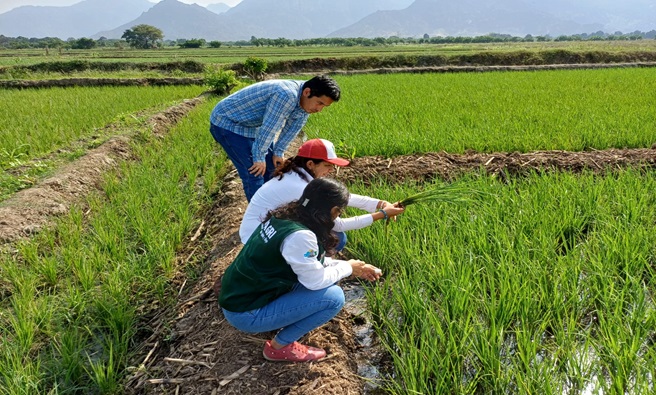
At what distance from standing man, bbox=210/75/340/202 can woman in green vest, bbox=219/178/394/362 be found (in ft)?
3.19

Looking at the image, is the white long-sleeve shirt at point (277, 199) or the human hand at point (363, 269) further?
the white long-sleeve shirt at point (277, 199)

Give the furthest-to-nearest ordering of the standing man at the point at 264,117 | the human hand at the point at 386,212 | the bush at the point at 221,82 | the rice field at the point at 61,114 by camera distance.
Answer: the bush at the point at 221,82
the rice field at the point at 61,114
the standing man at the point at 264,117
the human hand at the point at 386,212

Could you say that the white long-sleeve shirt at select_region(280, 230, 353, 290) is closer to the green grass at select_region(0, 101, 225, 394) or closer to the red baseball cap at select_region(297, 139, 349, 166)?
the red baseball cap at select_region(297, 139, 349, 166)

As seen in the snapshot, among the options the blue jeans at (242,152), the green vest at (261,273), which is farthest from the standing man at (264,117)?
the green vest at (261,273)

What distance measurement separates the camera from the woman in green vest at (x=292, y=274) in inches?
66.9

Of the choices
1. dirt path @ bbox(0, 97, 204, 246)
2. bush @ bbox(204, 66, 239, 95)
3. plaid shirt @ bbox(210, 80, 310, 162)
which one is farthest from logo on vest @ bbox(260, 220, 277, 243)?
bush @ bbox(204, 66, 239, 95)

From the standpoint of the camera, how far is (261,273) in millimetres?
1782

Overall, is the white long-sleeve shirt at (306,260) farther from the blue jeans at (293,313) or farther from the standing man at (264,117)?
the standing man at (264,117)

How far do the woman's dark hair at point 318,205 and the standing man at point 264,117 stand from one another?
3.08ft

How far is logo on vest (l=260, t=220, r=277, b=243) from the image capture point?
1710 millimetres

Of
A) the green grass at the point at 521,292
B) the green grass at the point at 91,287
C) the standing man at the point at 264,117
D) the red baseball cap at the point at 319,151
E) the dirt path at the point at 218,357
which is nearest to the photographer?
the green grass at the point at 521,292

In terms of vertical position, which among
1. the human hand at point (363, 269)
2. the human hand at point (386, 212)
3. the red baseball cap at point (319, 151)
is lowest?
the human hand at point (363, 269)

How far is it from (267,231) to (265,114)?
127 centimetres

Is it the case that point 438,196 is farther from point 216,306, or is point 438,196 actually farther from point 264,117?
point 216,306
